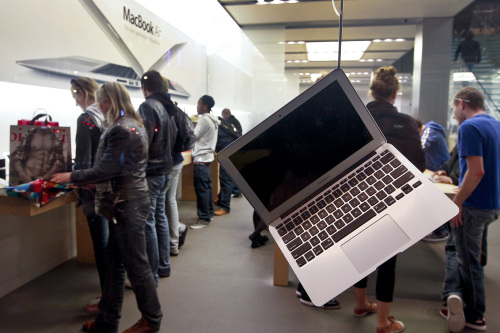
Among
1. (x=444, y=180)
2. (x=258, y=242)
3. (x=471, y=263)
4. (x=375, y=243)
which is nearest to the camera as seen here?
(x=375, y=243)

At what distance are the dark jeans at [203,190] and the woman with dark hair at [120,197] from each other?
196 cm

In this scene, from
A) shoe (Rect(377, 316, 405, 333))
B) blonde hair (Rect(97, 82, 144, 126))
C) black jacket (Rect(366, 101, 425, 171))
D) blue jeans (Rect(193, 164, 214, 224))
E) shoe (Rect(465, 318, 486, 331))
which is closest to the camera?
black jacket (Rect(366, 101, 425, 171))

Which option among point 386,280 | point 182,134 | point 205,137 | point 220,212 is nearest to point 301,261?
point 386,280

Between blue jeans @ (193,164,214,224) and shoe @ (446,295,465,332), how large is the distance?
8.11ft

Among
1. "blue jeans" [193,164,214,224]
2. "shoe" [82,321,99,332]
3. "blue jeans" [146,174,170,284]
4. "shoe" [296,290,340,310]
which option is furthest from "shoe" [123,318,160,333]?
"blue jeans" [193,164,214,224]

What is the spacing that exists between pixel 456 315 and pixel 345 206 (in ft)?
5.91

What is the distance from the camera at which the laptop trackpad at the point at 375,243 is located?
54 cm

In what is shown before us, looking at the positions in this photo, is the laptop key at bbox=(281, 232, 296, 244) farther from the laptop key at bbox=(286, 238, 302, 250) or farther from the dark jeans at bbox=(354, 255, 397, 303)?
the dark jeans at bbox=(354, 255, 397, 303)

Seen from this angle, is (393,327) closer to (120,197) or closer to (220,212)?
(120,197)

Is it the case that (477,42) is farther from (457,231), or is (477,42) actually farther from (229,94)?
(457,231)

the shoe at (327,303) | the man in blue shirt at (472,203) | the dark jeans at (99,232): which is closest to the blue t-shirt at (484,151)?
the man in blue shirt at (472,203)

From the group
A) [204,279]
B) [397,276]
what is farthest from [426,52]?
[204,279]

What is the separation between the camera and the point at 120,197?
1708 millimetres

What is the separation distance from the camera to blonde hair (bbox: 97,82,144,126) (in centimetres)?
175
